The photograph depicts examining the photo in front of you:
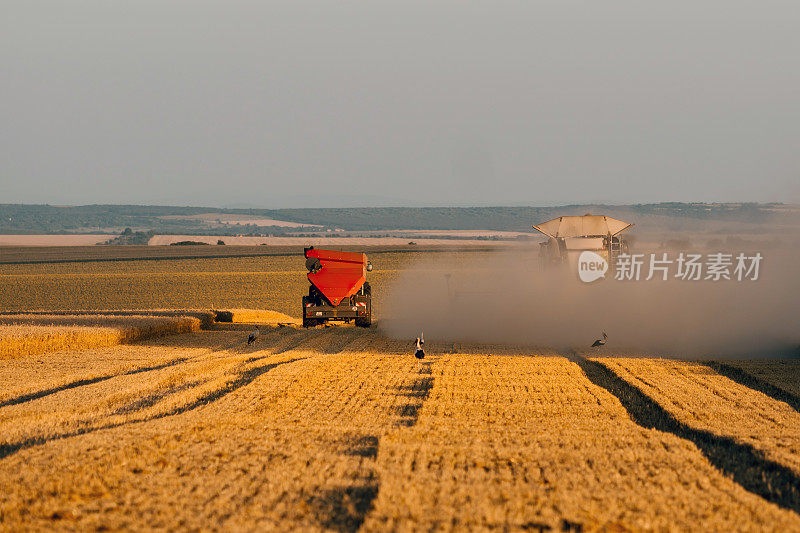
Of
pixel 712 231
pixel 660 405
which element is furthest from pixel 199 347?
pixel 712 231

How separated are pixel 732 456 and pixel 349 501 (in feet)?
18.4

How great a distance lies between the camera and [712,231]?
42.1 meters

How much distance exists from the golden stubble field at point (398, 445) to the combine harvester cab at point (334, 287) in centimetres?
941

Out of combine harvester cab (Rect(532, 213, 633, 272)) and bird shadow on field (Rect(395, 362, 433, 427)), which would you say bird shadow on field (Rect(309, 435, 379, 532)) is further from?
combine harvester cab (Rect(532, 213, 633, 272))

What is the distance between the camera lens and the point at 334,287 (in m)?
30.0

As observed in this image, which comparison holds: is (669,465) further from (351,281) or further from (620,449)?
(351,281)

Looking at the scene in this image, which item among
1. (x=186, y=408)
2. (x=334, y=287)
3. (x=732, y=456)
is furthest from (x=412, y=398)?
(x=334, y=287)

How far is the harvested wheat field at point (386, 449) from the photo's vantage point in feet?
24.8

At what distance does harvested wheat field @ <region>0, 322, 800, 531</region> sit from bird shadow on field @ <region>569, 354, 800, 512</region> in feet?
0.14

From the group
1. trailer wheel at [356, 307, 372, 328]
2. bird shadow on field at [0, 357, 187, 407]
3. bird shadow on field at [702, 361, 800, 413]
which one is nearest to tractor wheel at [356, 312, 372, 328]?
trailer wheel at [356, 307, 372, 328]

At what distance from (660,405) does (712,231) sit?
99.8ft

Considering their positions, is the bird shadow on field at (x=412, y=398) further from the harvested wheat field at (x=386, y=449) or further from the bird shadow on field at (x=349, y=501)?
the bird shadow on field at (x=349, y=501)

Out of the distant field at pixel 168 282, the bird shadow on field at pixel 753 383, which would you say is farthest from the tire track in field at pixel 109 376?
the distant field at pixel 168 282

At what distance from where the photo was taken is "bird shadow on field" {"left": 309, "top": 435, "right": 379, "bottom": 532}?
734 centimetres
